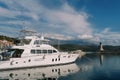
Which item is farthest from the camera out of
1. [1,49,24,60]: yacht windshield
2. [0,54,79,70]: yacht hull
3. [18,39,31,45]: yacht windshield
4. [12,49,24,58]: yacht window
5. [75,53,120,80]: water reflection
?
[18,39,31,45]: yacht windshield

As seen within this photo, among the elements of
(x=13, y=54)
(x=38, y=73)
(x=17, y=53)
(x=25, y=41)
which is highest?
(x=25, y=41)

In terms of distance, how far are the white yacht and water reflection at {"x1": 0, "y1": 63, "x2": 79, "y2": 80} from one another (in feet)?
3.29

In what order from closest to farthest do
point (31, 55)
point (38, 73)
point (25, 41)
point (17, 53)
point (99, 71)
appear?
point (38, 73), point (17, 53), point (99, 71), point (31, 55), point (25, 41)

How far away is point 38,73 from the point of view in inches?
1401

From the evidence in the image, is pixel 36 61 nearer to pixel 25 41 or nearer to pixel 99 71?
pixel 25 41

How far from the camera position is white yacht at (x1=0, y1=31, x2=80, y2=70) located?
37.3m

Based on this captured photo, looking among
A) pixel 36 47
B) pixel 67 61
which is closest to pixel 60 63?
pixel 67 61

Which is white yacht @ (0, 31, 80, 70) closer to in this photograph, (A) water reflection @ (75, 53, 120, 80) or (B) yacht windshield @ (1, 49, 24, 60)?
(B) yacht windshield @ (1, 49, 24, 60)

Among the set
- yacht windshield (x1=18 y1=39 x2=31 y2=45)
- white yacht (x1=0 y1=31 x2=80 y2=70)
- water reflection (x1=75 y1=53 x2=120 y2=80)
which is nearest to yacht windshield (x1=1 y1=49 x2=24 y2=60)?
white yacht (x1=0 y1=31 x2=80 y2=70)

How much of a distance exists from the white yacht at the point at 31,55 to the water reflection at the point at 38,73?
3.29 ft

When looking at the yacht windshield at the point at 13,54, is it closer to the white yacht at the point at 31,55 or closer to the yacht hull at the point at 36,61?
the white yacht at the point at 31,55

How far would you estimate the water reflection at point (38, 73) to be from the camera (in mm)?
31794

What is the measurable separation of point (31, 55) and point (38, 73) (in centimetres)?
489

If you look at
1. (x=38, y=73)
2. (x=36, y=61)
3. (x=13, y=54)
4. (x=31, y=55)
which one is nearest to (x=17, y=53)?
(x=13, y=54)
